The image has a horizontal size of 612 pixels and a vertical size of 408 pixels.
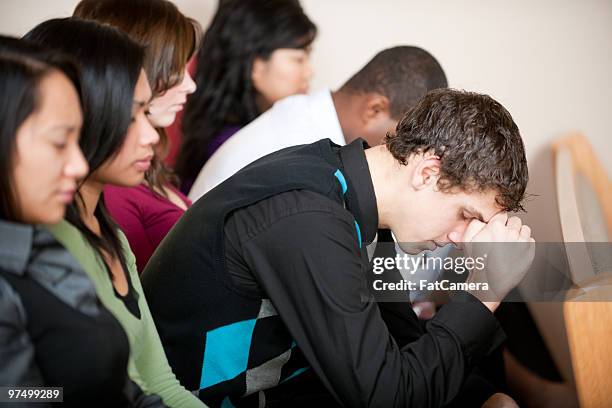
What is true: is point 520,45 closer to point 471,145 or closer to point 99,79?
point 471,145

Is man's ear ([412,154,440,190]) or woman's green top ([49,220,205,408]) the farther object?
man's ear ([412,154,440,190])

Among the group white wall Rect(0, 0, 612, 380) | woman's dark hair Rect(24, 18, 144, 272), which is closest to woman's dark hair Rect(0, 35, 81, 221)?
woman's dark hair Rect(24, 18, 144, 272)

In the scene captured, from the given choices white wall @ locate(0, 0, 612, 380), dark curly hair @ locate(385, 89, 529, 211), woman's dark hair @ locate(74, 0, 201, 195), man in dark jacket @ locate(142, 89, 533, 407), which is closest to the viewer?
man in dark jacket @ locate(142, 89, 533, 407)

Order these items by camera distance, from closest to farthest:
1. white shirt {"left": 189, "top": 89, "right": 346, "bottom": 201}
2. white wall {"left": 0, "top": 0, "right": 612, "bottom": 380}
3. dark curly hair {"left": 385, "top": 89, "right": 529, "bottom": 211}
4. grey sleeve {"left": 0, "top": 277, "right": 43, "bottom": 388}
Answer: grey sleeve {"left": 0, "top": 277, "right": 43, "bottom": 388} < dark curly hair {"left": 385, "top": 89, "right": 529, "bottom": 211} < white shirt {"left": 189, "top": 89, "right": 346, "bottom": 201} < white wall {"left": 0, "top": 0, "right": 612, "bottom": 380}

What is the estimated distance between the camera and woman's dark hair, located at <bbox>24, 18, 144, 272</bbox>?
3.36 ft

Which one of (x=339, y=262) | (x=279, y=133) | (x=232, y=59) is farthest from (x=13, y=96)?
(x=232, y=59)

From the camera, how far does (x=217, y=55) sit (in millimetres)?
2443

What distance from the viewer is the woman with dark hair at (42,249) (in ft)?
2.77

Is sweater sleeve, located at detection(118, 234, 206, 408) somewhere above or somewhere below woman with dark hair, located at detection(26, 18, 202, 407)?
below

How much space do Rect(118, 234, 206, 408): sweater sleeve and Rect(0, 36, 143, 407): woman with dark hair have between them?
237 millimetres

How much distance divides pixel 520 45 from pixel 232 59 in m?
0.93

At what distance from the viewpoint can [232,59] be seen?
7.98 feet

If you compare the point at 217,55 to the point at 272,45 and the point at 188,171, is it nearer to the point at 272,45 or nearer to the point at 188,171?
the point at 272,45

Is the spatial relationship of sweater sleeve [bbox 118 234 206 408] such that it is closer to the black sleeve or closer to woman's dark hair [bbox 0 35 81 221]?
the black sleeve
